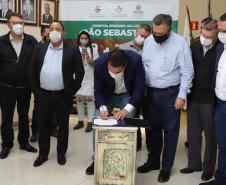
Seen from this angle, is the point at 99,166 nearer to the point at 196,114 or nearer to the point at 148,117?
the point at 148,117

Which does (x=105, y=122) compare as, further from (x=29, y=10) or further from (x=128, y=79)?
(x=29, y=10)

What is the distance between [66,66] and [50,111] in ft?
1.58

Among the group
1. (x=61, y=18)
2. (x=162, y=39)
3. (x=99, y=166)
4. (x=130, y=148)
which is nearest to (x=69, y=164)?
(x=99, y=166)

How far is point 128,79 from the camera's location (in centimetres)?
278

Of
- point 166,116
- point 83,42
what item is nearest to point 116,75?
point 166,116

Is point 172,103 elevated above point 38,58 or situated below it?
below

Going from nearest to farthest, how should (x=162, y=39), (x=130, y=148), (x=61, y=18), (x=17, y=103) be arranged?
(x=130, y=148)
(x=162, y=39)
(x=17, y=103)
(x=61, y=18)

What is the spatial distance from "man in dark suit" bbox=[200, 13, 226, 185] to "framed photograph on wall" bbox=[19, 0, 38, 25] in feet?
9.86

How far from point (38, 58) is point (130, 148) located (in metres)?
1.30

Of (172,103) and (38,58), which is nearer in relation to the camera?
(172,103)

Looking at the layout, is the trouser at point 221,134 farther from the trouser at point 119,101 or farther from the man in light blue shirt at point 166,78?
the trouser at point 119,101

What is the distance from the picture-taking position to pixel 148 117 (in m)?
3.03

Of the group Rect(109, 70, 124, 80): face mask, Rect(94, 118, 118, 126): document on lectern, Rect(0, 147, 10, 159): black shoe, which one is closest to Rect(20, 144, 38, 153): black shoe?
Rect(0, 147, 10, 159): black shoe

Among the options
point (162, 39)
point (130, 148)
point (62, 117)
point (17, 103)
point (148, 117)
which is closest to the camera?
point (130, 148)
